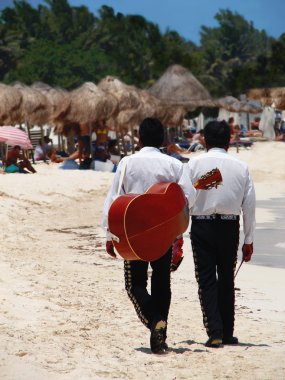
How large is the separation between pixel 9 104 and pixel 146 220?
21004 millimetres

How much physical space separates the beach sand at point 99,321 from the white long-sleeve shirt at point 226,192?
760 millimetres

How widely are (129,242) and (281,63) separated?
154 ft

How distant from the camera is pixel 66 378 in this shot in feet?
14.9

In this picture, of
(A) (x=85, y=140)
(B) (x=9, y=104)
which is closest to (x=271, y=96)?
(A) (x=85, y=140)

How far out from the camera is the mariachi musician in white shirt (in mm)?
5430

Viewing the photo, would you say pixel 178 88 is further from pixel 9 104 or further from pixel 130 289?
pixel 130 289

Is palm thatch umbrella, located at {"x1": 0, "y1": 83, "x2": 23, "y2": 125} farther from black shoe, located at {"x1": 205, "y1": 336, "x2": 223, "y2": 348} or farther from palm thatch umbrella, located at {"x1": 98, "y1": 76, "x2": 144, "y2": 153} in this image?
black shoe, located at {"x1": 205, "y1": 336, "x2": 223, "y2": 348}

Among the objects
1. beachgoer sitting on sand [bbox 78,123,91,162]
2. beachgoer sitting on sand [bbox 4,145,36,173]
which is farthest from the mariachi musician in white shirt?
beachgoer sitting on sand [bbox 78,123,91,162]

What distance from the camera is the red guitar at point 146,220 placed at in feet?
16.6

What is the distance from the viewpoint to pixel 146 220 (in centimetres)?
509

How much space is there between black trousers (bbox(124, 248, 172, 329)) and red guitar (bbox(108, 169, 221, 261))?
0.17 m

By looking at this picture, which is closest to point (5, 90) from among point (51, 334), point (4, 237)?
point (4, 237)

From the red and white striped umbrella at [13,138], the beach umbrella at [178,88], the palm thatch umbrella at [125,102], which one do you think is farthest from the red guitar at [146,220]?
the beach umbrella at [178,88]

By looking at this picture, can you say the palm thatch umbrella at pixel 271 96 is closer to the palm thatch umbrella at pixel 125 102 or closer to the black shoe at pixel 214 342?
the palm thatch umbrella at pixel 125 102
